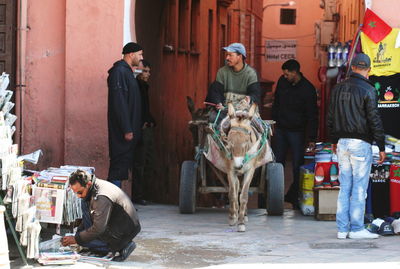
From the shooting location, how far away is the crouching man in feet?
27.3

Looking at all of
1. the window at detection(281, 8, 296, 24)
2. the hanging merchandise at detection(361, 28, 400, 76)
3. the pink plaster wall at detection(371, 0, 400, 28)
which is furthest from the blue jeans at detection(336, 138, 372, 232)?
the window at detection(281, 8, 296, 24)

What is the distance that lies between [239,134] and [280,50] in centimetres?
2867

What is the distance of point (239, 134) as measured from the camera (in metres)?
10.8

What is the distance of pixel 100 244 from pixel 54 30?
454cm

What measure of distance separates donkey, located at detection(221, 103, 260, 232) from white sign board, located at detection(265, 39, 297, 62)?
26.6 meters

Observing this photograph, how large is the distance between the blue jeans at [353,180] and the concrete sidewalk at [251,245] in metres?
0.24

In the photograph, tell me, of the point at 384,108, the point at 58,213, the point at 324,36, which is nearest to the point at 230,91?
the point at 384,108

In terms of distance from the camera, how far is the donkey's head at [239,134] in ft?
35.4

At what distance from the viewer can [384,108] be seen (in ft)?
39.0

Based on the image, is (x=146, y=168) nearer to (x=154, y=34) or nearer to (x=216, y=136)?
(x=154, y=34)

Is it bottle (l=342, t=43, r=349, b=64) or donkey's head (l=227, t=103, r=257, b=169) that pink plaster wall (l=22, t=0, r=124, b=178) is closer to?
donkey's head (l=227, t=103, r=257, b=169)

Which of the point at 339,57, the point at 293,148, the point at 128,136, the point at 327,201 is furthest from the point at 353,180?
the point at 339,57

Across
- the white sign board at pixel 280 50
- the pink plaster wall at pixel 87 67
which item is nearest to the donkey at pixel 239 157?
the pink plaster wall at pixel 87 67

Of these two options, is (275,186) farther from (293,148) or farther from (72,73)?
(72,73)
